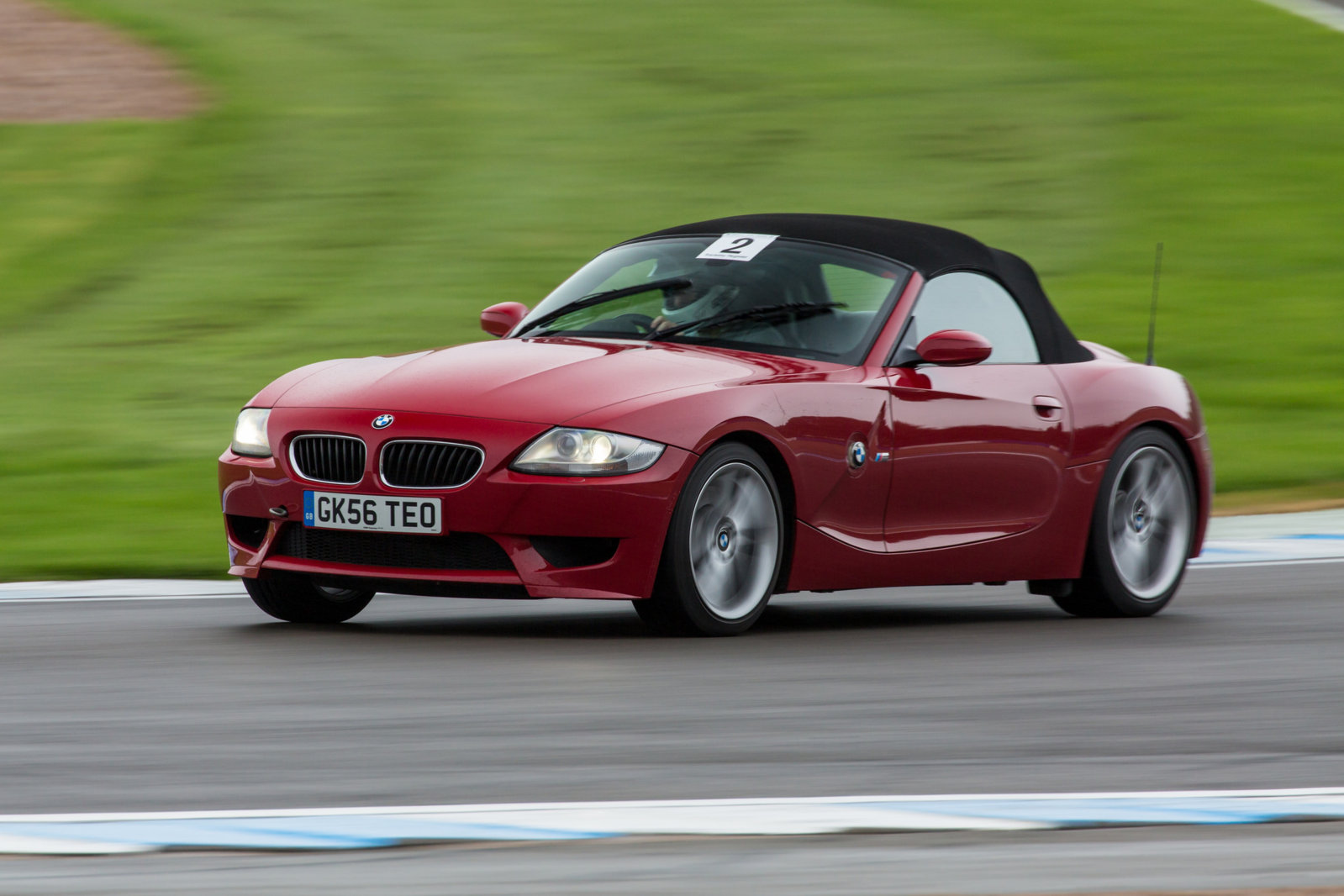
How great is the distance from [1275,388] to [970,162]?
748 cm

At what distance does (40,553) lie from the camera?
1036cm

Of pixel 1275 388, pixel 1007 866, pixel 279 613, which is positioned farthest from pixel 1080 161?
pixel 1007 866

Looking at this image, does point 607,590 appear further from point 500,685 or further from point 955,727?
point 955,727

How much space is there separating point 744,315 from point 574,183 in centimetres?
1538

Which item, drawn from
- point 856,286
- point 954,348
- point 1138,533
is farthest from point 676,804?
point 1138,533

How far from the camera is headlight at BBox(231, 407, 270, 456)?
761 cm

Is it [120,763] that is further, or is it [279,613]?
[279,613]

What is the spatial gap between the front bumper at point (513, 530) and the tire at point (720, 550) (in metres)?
0.08

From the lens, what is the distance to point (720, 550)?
7410 mm

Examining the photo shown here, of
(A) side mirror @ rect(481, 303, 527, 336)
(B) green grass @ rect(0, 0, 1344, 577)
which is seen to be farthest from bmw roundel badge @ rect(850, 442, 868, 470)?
(B) green grass @ rect(0, 0, 1344, 577)

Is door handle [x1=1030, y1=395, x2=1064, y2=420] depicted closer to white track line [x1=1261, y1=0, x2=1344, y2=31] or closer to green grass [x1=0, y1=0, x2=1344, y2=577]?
green grass [x1=0, y1=0, x2=1344, y2=577]

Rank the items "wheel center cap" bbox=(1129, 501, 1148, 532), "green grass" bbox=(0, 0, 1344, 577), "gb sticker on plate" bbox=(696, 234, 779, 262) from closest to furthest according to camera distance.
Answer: "gb sticker on plate" bbox=(696, 234, 779, 262) < "wheel center cap" bbox=(1129, 501, 1148, 532) < "green grass" bbox=(0, 0, 1344, 577)

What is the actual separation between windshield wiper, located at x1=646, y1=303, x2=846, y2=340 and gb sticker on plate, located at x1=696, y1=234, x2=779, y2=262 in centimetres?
26

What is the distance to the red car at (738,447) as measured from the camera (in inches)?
282
